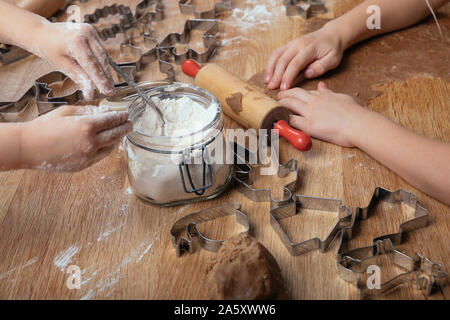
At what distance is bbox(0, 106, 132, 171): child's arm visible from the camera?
2.69 feet

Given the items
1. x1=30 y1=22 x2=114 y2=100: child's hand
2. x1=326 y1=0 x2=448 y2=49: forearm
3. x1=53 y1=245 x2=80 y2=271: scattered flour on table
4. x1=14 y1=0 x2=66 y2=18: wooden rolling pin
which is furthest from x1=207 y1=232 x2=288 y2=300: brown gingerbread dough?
x1=14 y1=0 x2=66 y2=18: wooden rolling pin

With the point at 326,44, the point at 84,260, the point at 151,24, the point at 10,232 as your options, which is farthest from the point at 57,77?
the point at 326,44

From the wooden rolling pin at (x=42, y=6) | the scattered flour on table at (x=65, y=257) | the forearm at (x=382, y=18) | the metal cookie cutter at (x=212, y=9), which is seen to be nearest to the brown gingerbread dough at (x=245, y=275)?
the scattered flour on table at (x=65, y=257)

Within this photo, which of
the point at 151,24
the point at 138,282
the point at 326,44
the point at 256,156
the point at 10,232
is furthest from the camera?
the point at 151,24

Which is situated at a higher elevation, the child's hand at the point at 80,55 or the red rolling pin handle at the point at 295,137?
the child's hand at the point at 80,55

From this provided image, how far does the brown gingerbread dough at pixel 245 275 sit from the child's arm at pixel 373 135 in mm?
366

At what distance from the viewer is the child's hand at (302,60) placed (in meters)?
1.26

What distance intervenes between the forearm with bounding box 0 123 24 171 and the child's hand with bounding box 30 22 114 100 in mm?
250

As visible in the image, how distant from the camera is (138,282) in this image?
839 mm

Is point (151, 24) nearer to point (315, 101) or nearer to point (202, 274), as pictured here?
point (315, 101)

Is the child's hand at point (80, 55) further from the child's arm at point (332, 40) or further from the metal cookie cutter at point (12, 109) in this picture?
the child's arm at point (332, 40)

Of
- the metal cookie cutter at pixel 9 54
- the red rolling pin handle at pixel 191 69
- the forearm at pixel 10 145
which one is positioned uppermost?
the forearm at pixel 10 145

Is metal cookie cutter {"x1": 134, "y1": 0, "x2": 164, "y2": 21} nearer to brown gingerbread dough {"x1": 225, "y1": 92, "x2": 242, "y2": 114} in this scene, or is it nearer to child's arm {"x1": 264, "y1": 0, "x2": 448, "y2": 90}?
child's arm {"x1": 264, "y1": 0, "x2": 448, "y2": 90}

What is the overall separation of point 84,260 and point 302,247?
1.33ft
